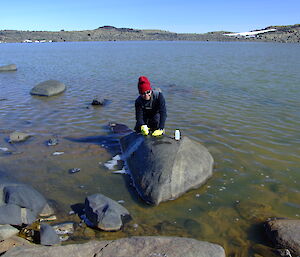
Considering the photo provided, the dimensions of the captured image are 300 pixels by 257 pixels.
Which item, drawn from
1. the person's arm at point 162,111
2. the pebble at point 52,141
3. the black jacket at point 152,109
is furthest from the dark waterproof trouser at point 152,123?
the pebble at point 52,141

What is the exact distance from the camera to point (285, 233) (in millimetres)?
4879

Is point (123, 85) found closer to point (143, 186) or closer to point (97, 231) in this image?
point (143, 186)

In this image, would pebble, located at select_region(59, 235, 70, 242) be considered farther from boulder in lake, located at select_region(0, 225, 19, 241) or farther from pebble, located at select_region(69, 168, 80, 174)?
pebble, located at select_region(69, 168, 80, 174)

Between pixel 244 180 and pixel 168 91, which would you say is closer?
pixel 244 180

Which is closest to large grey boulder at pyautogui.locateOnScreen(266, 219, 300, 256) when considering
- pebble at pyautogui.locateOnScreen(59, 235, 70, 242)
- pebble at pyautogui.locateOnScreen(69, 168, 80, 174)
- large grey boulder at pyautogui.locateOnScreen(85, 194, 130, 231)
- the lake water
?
the lake water

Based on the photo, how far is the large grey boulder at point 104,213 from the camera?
5242 mm

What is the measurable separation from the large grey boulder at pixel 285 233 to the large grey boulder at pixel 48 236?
375cm

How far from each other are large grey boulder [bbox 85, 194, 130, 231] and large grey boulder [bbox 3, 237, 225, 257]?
1020 millimetres

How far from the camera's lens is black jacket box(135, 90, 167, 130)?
8.06 metres

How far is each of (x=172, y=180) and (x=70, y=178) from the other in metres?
2.68

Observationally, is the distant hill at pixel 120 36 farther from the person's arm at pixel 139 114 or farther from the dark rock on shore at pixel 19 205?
the dark rock on shore at pixel 19 205

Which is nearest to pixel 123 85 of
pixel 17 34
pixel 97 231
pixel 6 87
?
pixel 6 87

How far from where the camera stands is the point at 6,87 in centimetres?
1903

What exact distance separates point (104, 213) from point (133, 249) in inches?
56.4
